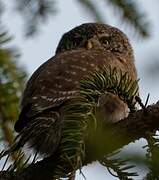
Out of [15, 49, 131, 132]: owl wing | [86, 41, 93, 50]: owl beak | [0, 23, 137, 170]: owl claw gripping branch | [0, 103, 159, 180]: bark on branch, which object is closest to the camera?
[0, 103, 159, 180]: bark on branch

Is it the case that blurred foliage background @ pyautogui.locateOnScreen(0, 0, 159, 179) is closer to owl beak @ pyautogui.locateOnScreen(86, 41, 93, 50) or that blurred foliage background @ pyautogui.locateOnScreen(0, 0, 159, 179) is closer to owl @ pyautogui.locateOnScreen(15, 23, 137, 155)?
owl @ pyautogui.locateOnScreen(15, 23, 137, 155)

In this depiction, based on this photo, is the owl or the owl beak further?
the owl beak

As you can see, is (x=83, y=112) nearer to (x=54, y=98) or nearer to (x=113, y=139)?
(x=113, y=139)

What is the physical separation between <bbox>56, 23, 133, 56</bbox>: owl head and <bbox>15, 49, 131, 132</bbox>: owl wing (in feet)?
2.11

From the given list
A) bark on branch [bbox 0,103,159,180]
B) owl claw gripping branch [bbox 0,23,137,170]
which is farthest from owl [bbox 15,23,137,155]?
bark on branch [bbox 0,103,159,180]

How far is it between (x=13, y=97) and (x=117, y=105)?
0.72 m

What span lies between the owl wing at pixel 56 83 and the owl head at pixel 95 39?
2.11 ft

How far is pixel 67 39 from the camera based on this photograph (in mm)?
3418

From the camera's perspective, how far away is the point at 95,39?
10.9ft

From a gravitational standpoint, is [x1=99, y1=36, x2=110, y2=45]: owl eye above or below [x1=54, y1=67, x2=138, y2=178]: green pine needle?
below

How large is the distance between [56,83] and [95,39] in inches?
48.9

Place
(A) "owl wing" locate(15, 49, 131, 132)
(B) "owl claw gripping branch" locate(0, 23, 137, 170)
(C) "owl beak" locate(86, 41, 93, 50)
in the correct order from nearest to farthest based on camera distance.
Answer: (B) "owl claw gripping branch" locate(0, 23, 137, 170) < (A) "owl wing" locate(15, 49, 131, 132) < (C) "owl beak" locate(86, 41, 93, 50)

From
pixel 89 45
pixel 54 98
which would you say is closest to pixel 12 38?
pixel 54 98

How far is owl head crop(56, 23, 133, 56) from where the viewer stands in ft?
10.8
